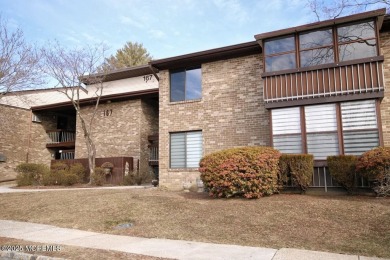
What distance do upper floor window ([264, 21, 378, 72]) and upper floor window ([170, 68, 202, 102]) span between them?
4.00 metres

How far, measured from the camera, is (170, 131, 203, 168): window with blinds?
48.5 ft

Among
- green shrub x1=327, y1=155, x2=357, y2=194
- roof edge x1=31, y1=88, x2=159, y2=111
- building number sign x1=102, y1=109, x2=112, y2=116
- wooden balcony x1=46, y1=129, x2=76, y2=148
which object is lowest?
green shrub x1=327, y1=155, x2=357, y2=194

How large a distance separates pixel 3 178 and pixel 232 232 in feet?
74.8

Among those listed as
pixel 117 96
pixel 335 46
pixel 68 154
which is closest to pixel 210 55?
pixel 335 46

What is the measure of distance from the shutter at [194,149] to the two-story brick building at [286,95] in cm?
4

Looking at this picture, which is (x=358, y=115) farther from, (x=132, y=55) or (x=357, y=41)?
(x=132, y=55)

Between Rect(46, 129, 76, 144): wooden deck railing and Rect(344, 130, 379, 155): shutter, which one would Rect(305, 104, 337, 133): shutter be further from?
Rect(46, 129, 76, 144): wooden deck railing

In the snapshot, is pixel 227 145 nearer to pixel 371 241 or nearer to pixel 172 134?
pixel 172 134

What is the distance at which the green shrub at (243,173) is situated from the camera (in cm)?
1005

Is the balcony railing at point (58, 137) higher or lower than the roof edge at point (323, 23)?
lower

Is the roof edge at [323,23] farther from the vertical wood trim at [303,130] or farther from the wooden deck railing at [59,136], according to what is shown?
the wooden deck railing at [59,136]

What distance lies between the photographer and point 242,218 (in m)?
8.02

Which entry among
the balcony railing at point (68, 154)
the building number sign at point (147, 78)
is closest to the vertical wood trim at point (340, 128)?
the building number sign at point (147, 78)

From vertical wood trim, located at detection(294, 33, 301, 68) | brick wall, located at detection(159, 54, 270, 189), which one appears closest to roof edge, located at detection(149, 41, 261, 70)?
brick wall, located at detection(159, 54, 270, 189)
